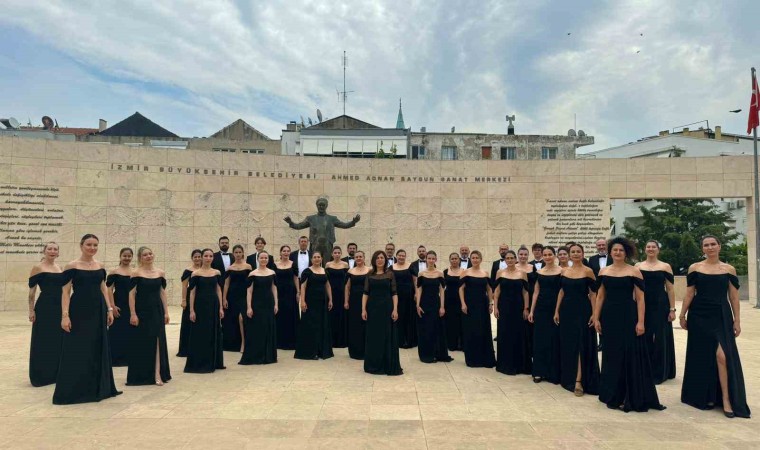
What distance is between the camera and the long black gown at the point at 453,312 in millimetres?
8570

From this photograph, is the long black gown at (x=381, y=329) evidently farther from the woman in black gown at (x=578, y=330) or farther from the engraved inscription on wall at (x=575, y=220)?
the engraved inscription on wall at (x=575, y=220)

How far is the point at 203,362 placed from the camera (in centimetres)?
725

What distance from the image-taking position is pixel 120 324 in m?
7.76

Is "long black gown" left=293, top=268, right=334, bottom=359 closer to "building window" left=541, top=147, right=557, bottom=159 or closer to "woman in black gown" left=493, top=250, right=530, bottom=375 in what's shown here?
"woman in black gown" left=493, top=250, right=530, bottom=375

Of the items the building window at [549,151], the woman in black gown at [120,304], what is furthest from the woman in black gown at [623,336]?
the building window at [549,151]

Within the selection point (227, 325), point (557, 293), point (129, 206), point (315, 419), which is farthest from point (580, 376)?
point (129, 206)

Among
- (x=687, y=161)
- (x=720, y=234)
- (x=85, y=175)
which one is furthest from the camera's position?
(x=720, y=234)

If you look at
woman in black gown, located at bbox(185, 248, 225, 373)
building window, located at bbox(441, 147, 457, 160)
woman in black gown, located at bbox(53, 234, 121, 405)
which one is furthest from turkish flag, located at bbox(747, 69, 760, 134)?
building window, located at bbox(441, 147, 457, 160)

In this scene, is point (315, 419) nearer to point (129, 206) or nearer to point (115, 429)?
point (115, 429)

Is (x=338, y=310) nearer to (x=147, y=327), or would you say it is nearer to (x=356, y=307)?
(x=356, y=307)

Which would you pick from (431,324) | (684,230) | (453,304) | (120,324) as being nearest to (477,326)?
(431,324)

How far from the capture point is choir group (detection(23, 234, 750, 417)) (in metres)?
5.60

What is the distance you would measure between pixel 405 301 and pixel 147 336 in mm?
4333

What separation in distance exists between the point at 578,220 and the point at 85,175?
52.9ft
